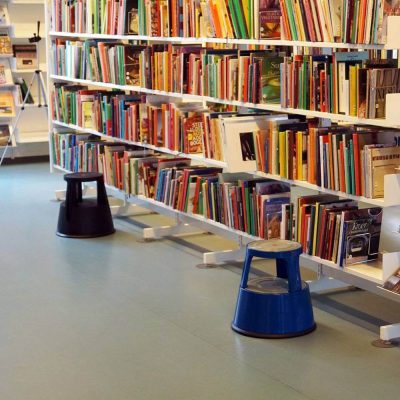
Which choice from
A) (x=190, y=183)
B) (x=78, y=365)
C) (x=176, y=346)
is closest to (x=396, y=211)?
(x=190, y=183)

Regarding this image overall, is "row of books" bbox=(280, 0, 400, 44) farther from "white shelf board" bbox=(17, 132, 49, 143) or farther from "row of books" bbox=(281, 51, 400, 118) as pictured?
"white shelf board" bbox=(17, 132, 49, 143)

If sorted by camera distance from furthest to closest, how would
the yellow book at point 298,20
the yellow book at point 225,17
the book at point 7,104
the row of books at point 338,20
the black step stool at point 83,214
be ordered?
the book at point 7,104 → the black step stool at point 83,214 → the yellow book at point 225,17 → the yellow book at point 298,20 → the row of books at point 338,20

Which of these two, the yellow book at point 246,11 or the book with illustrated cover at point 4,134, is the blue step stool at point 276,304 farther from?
the book with illustrated cover at point 4,134

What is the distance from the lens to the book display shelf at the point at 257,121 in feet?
13.9

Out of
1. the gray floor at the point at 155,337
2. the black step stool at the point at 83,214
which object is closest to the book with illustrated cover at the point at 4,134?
the black step stool at the point at 83,214

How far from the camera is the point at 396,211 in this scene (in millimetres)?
6844

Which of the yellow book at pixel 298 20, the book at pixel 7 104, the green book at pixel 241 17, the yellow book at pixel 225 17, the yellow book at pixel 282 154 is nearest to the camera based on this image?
the yellow book at pixel 298 20

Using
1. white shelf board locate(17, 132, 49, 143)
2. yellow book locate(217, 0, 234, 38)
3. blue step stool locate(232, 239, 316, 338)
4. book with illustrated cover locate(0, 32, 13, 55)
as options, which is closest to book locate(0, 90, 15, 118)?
white shelf board locate(17, 132, 49, 143)

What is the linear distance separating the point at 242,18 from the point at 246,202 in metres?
1.06

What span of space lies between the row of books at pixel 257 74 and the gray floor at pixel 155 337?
1073mm

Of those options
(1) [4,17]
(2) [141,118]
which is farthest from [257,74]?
(1) [4,17]

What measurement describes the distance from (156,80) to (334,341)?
2701 mm

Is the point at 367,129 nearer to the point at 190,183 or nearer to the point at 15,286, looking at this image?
the point at 190,183

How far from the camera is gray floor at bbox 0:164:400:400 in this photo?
3.61 metres
